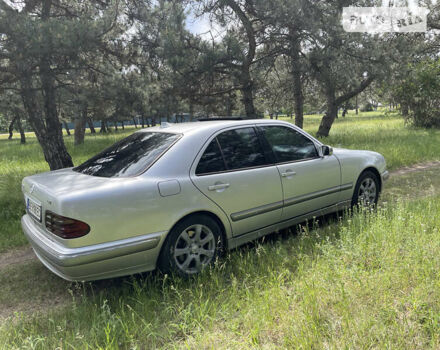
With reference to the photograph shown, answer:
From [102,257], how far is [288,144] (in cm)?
257

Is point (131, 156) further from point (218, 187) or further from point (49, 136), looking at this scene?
point (49, 136)

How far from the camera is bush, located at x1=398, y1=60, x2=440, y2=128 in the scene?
17.1 meters

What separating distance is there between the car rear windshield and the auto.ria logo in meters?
8.62

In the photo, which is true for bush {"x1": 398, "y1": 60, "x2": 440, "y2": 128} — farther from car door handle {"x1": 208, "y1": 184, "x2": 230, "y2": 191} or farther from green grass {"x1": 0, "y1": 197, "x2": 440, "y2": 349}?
car door handle {"x1": 208, "y1": 184, "x2": 230, "y2": 191}

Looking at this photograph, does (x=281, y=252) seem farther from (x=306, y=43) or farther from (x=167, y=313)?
(x=306, y=43)

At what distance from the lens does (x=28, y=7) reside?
727 centimetres

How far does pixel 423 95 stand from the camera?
1816cm

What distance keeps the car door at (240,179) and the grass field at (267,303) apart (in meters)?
0.41

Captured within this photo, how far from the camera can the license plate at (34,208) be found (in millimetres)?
3092

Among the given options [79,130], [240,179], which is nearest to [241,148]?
[240,179]

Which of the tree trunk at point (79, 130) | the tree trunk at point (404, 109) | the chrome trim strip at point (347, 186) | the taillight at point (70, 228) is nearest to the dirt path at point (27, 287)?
the taillight at point (70, 228)

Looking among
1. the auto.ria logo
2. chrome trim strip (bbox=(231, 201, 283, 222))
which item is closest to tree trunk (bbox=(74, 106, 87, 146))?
the auto.ria logo

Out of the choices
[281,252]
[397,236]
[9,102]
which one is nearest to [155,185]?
[281,252]

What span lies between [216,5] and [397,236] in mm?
9050
